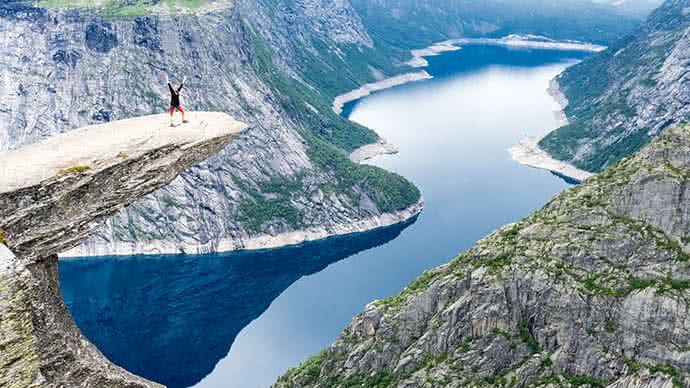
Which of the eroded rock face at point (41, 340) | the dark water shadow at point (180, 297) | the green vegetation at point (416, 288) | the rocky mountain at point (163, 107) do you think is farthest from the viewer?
the rocky mountain at point (163, 107)

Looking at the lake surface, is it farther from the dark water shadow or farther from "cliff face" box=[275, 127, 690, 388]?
"cliff face" box=[275, 127, 690, 388]

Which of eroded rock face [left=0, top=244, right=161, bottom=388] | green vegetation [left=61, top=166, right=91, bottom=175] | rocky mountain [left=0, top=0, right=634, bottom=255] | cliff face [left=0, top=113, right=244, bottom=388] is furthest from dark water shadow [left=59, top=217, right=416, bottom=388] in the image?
green vegetation [left=61, top=166, right=91, bottom=175]

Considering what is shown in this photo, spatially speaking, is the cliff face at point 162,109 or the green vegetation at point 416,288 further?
the cliff face at point 162,109

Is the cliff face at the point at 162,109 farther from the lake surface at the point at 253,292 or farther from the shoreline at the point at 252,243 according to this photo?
the lake surface at the point at 253,292

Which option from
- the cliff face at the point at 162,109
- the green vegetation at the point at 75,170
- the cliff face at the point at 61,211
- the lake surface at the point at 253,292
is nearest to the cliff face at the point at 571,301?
the cliff face at the point at 61,211

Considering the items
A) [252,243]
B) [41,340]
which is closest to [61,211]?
[41,340]

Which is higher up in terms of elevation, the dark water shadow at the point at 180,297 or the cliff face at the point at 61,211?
the cliff face at the point at 61,211

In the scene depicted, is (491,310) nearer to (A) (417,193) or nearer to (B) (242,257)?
(B) (242,257)

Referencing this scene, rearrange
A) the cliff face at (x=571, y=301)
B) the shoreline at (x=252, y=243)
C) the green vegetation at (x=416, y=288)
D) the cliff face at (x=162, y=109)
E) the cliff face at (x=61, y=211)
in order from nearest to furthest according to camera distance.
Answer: the cliff face at (x=61, y=211) < the cliff face at (x=571, y=301) < the green vegetation at (x=416, y=288) < the shoreline at (x=252, y=243) < the cliff face at (x=162, y=109)
